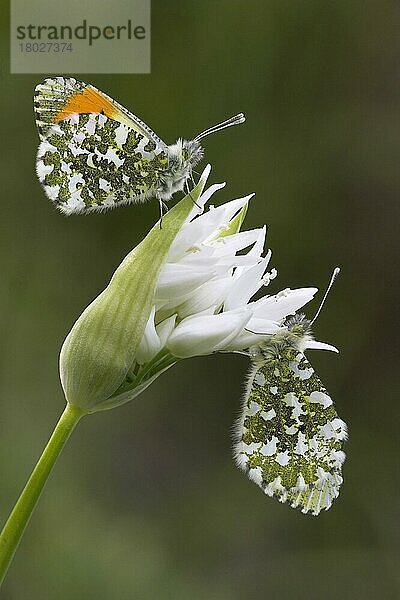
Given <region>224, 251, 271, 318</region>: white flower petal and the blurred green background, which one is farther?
the blurred green background

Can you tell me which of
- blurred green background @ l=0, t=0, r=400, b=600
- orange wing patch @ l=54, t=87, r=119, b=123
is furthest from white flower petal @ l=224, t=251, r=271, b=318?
blurred green background @ l=0, t=0, r=400, b=600

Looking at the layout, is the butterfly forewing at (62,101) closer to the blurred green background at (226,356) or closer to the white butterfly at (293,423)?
the white butterfly at (293,423)

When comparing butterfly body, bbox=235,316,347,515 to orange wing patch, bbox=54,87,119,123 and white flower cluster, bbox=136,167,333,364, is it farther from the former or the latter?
orange wing patch, bbox=54,87,119,123

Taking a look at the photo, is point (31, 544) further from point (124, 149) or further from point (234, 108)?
point (124, 149)

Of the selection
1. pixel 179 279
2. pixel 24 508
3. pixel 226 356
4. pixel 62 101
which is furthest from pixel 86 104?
pixel 226 356

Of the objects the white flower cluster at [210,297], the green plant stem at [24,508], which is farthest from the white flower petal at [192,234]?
the green plant stem at [24,508]

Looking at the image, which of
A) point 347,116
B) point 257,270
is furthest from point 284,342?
point 347,116
